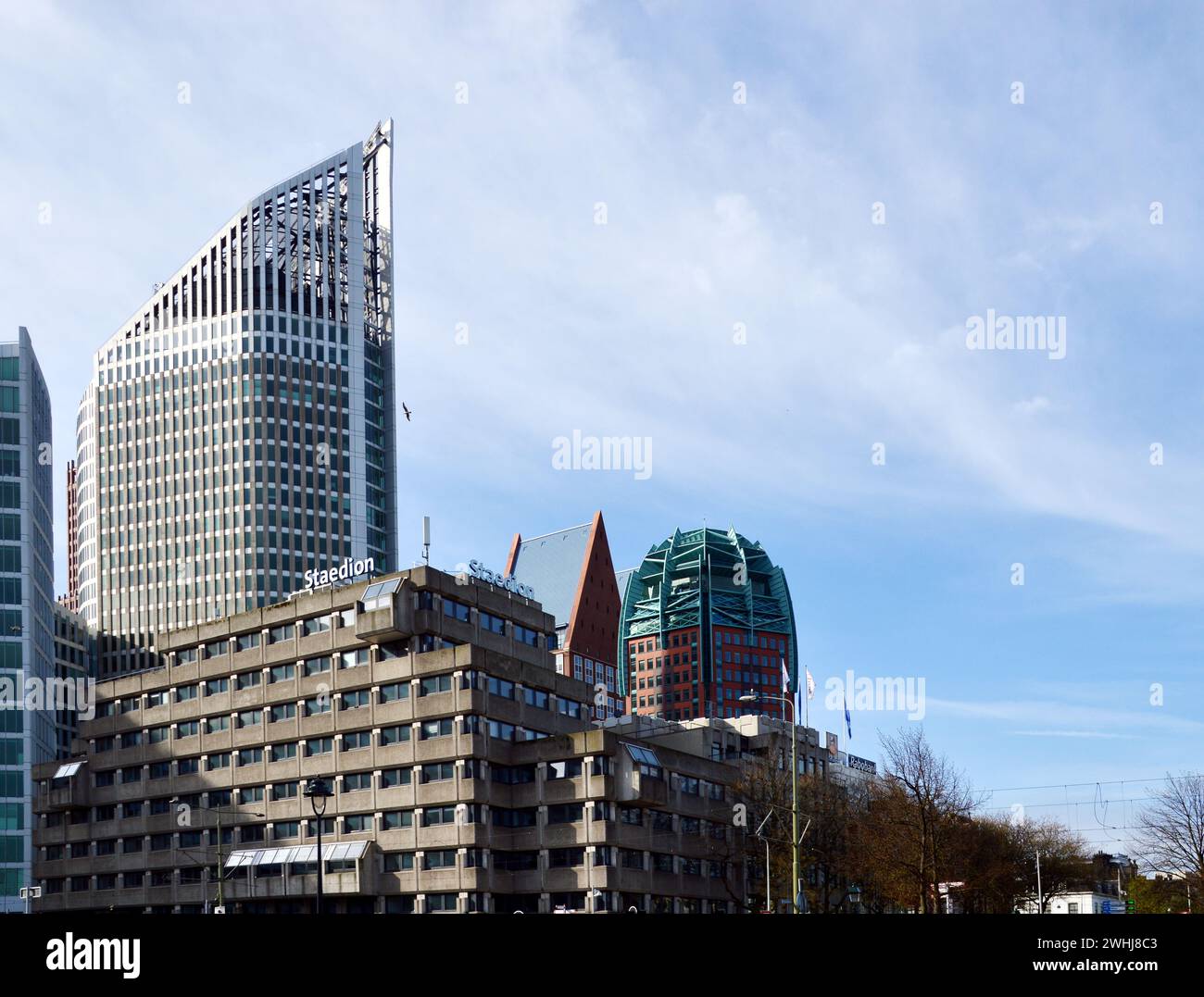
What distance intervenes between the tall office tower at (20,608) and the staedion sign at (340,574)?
142 ft

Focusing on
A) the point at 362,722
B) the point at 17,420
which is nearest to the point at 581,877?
the point at 362,722

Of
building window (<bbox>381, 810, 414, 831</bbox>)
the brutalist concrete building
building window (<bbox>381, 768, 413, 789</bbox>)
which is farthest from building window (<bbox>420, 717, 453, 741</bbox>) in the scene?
building window (<bbox>381, 810, 414, 831</bbox>)

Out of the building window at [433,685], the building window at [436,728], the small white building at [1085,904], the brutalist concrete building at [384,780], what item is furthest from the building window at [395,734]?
the small white building at [1085,904]

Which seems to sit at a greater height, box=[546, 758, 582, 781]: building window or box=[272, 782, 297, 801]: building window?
box=[546, 758, 582, 781]: building window

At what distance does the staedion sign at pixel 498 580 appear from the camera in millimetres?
→ 116188

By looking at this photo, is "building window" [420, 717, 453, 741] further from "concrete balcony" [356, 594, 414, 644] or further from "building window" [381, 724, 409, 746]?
"concrete balcony" [356, 594, 414, 644]

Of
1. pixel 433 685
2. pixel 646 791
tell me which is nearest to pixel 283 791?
pixel 433 685

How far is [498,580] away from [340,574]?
13862 millimetres

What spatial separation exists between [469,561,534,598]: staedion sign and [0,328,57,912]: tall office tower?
5739cm

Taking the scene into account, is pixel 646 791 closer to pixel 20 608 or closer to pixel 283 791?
pixel 283 791

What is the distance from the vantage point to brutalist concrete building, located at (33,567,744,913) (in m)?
103

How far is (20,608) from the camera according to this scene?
474 feet
